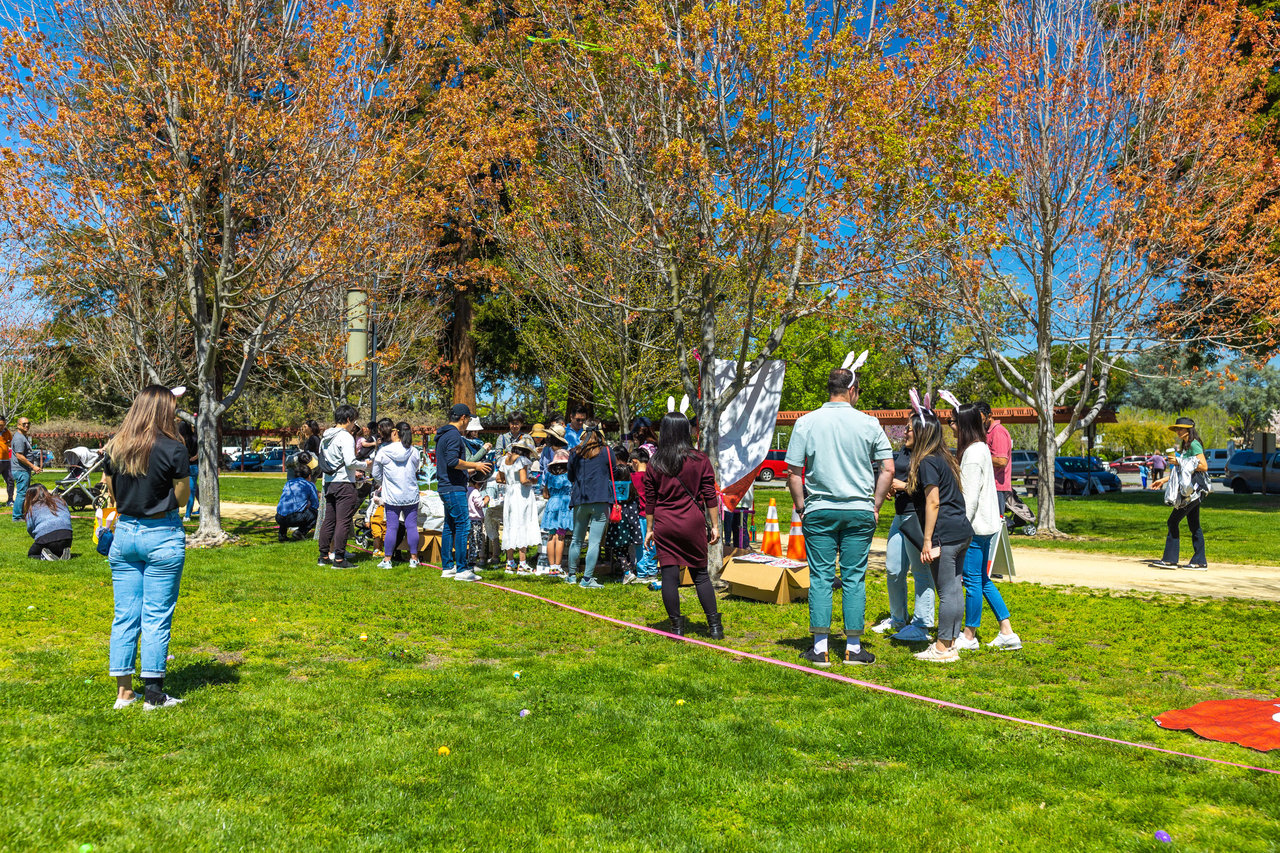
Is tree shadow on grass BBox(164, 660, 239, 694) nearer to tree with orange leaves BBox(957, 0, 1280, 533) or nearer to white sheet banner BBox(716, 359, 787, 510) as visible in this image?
white sheet banner BBox(716, 359, 787, 510)

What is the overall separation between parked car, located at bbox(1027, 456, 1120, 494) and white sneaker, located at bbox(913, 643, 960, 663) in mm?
29430

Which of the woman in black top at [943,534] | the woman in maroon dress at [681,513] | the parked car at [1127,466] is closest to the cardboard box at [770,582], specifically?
the woman in maroon dress at [681,513]

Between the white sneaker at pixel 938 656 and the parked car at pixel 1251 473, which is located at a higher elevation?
the parked car at pixel 1251 473

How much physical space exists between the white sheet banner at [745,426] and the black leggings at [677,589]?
3.78 meters

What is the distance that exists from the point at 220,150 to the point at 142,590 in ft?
30.6

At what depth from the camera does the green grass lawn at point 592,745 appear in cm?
342

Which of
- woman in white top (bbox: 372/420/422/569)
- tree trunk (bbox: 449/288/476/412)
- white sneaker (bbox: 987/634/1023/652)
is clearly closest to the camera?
white sneaker (bbox: 987/634/1023/652)

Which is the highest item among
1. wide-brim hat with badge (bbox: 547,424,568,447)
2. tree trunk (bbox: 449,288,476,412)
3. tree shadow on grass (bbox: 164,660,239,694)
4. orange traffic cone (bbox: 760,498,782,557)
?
tree trunk (bbox: 449,288,476,412)

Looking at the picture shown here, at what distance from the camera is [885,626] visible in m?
7.43

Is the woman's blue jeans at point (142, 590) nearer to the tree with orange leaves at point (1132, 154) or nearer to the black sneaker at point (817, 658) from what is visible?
the black sneaker at point (817, 658)

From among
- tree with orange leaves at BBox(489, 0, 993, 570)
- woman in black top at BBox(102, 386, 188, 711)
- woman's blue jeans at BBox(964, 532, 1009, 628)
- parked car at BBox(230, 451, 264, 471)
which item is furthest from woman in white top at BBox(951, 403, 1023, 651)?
parked car at BBox(230, 451, 264, 471)

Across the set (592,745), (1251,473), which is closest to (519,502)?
(592,745)

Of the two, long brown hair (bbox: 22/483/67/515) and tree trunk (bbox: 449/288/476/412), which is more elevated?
tree trunk (bbox: 449/288/476/412)

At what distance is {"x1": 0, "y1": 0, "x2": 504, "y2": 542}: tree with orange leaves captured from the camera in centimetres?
1191
